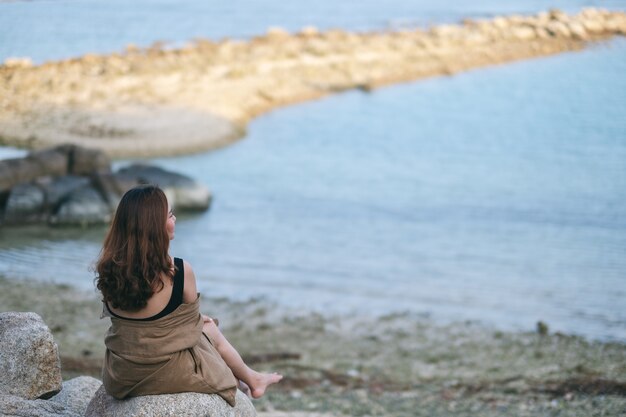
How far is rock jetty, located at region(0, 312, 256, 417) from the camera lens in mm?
5043

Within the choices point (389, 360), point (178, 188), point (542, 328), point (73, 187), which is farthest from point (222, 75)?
point (389, 360)

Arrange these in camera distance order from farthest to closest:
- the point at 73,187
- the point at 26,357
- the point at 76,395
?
the point at 73,187 < the point at 76,395 < the point at 26,357

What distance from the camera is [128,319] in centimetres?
497

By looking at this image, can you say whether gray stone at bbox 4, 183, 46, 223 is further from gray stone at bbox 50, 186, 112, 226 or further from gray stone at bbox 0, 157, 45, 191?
gray stone at bbox 0, 157, 45, 191

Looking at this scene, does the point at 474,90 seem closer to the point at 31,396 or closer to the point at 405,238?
the point at 405,238

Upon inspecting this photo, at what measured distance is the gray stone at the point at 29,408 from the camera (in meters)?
5.26

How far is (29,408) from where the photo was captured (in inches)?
211

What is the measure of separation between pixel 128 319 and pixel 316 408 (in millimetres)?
4191

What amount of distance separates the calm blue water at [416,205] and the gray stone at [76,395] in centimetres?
798

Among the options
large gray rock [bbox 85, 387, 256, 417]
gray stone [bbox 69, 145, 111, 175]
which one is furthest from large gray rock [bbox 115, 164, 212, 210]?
large gray rock [bbox 85, 387, 256, 417]

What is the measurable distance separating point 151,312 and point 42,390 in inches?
50.1

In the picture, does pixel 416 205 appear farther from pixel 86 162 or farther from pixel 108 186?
pixel 86 162

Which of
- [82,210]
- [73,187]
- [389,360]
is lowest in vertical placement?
[389,360]

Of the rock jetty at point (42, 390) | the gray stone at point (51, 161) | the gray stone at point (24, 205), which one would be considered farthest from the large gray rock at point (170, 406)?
the gray stone at point (51, 161)
